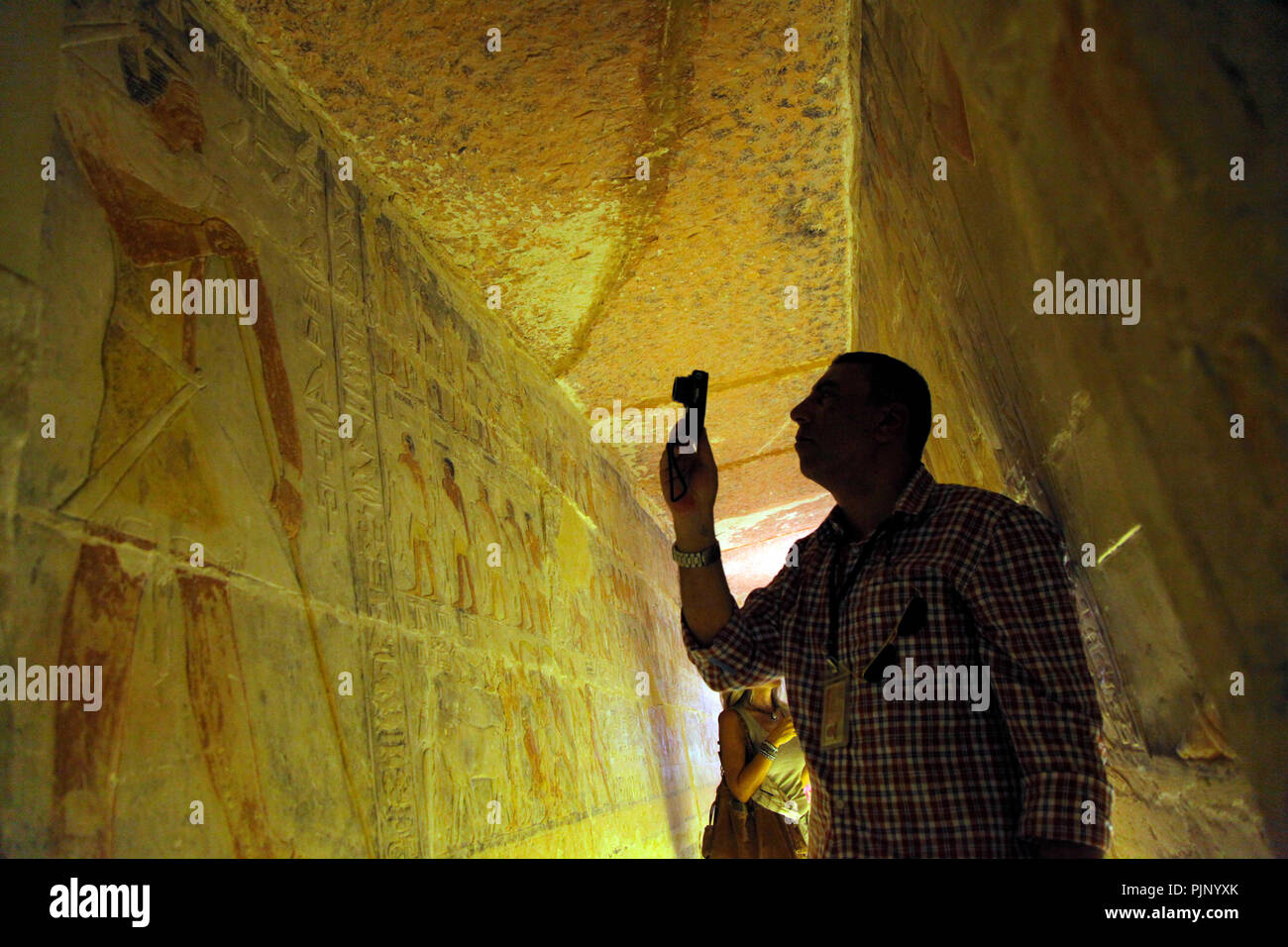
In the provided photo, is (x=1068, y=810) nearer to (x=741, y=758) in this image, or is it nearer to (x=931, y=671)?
(x=931, y=671)

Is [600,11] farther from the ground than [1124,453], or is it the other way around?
[600,11]

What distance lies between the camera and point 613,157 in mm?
3654

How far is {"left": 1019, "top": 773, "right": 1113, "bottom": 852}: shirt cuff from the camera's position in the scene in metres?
1.44

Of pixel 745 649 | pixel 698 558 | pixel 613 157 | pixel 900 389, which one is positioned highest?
pixel 613 157


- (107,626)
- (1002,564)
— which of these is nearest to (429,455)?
(107,626)

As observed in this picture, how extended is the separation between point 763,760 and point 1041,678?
3.60 m

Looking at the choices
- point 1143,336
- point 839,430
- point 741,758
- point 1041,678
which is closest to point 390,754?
point 839,430

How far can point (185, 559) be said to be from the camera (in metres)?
2.02

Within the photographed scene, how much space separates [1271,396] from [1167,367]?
29 centimetres

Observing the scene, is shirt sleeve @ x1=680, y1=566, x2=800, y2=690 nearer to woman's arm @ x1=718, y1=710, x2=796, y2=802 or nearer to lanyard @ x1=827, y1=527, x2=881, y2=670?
lanyard @ x1=827, y1=527, x2=881, y2=670

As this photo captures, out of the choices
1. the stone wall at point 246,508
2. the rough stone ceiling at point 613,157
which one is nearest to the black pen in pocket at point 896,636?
the stone wall at point 246,508

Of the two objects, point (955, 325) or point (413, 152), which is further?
point (413, 152)

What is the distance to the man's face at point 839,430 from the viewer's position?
204cm

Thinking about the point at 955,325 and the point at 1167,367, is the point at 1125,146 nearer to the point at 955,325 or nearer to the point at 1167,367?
the point at 1167,367
